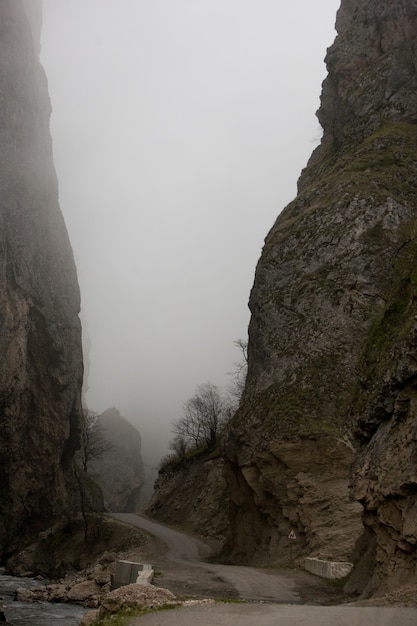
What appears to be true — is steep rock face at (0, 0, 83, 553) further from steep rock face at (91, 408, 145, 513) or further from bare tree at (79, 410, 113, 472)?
steep rock face at (91, 408, 145, 513)

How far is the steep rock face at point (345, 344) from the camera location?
594 inches

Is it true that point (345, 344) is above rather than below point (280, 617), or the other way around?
above

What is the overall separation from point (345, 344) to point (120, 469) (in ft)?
299

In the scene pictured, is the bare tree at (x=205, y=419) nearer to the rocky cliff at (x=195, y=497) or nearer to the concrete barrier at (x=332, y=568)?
the rocky cliff at (x=195, y=497)

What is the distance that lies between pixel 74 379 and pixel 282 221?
33989mm

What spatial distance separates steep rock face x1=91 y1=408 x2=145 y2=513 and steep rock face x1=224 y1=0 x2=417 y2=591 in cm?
7066

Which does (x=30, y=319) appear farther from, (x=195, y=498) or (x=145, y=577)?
(x=145, y=577)

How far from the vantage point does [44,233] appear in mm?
65188

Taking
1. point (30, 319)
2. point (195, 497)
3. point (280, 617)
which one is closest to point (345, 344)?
point (280, 617)

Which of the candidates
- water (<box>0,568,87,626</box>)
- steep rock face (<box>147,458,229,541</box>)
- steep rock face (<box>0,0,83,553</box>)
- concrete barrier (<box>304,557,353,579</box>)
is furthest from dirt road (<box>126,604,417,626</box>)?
steep rock face (<box>0,0,83,553</box>)

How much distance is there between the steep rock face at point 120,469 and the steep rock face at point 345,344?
70.7m

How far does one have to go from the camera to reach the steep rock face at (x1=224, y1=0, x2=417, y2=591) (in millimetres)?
15078

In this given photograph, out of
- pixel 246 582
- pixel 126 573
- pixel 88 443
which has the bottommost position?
pixel 126 573

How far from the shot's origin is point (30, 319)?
5838cm
